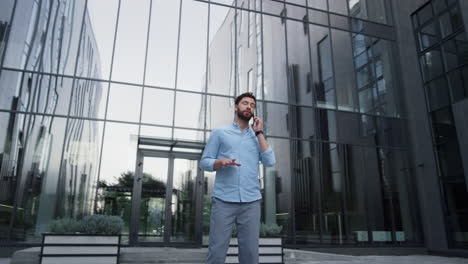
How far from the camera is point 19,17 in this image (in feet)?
27.5

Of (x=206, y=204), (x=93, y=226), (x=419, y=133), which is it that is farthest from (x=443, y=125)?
(x=93, y=226)

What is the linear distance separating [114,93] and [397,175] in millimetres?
8251

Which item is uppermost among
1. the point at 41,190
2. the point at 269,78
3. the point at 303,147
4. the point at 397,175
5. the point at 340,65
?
the point at 340,65

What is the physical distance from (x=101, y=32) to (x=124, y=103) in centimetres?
212

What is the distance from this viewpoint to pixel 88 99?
845 centimetres

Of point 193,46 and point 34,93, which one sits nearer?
point 34,93

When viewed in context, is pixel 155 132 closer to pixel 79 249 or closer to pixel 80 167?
pixel 80 167

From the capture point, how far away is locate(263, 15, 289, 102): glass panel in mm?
10078

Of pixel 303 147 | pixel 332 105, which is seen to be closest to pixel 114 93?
pixel 303 147

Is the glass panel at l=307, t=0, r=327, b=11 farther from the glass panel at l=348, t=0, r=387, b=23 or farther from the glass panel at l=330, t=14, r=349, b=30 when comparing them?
the glass panel at l=348, t=0, r=387, b=23

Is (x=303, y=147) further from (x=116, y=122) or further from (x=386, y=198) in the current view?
(x=116, y=122)

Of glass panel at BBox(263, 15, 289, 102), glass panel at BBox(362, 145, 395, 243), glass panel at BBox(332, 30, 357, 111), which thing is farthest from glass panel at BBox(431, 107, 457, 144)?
glass panel at BBox(263, 15, 289, 102)

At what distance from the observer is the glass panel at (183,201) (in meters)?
8.46

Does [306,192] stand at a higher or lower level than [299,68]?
lower
